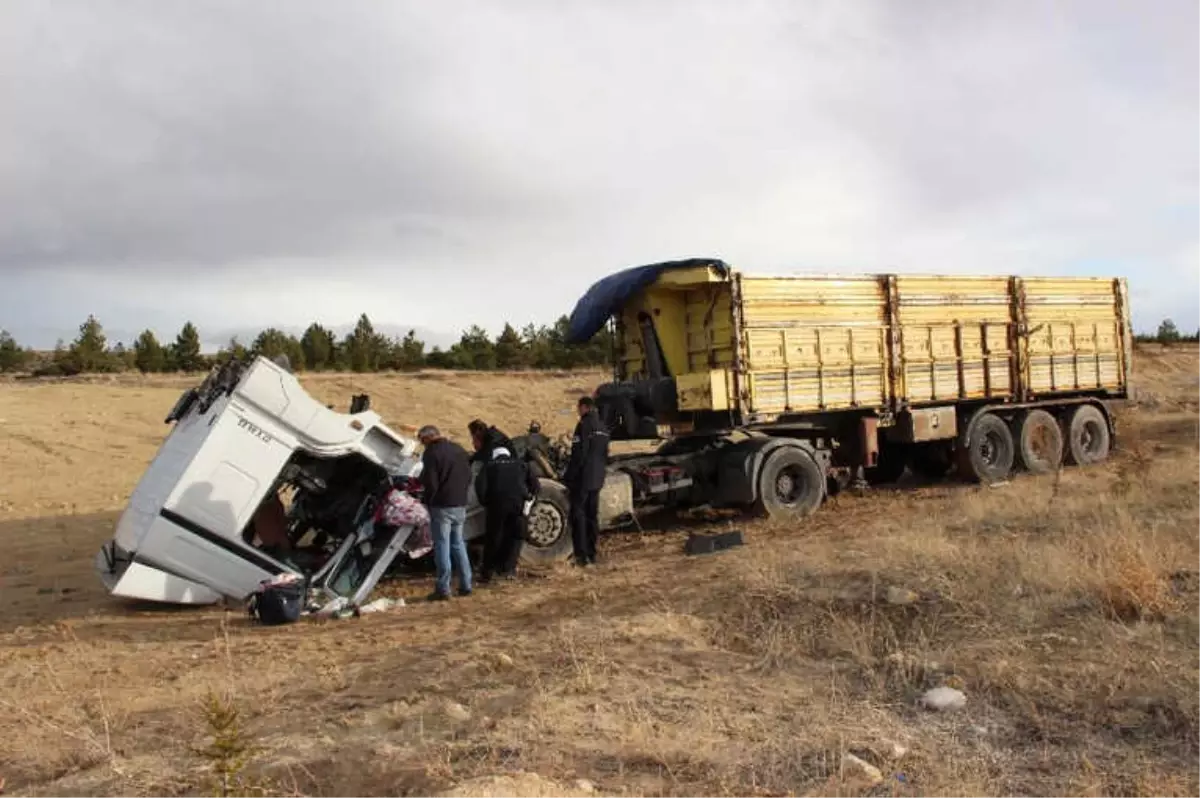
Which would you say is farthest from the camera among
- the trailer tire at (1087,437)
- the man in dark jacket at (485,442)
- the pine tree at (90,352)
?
the pine tree at (90,352)

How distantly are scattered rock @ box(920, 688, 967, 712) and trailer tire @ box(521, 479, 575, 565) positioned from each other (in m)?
5.54

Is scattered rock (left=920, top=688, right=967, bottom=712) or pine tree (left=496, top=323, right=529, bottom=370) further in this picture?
pine tree (left=496, top=323, right=529, bottom=370)

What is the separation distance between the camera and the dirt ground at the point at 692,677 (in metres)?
4.12

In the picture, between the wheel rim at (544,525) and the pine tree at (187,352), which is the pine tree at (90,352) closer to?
the pine tree at (187,352)

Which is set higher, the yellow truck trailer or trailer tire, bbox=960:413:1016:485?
the yellow truck trailer

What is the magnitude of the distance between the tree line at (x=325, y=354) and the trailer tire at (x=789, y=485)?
21744 millimetres

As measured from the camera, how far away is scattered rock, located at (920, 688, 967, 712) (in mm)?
4785

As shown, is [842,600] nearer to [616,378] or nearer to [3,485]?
[616,378]

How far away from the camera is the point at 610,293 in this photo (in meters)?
12.1

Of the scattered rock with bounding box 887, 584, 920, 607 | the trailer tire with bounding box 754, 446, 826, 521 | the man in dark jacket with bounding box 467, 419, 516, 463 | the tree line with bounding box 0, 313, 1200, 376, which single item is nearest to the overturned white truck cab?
the man in dark jacket with bounding box 467, 419, 516, 463

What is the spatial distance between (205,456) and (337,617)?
1.69 meters

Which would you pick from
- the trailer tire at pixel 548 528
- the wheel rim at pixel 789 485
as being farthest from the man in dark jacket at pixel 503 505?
the wheel rim at pixel 789 485

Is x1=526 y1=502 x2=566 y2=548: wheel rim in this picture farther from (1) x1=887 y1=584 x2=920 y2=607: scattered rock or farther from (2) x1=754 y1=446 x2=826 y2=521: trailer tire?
(1) x1=887 y1=584 x2=920 y2=607: scattered rock

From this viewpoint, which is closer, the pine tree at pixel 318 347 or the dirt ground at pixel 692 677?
the dirt ground at pixel 692 677
